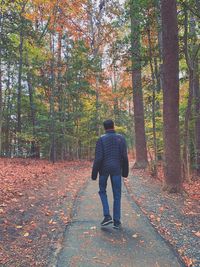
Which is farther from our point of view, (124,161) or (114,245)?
(124,161)

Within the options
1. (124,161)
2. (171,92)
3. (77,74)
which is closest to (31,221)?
(124,161)

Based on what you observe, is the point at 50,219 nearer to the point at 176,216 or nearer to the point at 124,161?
the point at 124,161

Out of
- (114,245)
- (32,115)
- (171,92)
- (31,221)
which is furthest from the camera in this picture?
(32,115)

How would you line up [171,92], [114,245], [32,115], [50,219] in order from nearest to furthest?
1. [114,245]
2. [50,219]
3. [171,92]
4. [32,115]

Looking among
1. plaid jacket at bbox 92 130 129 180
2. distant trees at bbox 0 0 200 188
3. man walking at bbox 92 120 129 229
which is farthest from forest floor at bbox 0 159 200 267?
distant trees at bbox 0 0 200 188

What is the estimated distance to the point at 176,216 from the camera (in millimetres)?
5980

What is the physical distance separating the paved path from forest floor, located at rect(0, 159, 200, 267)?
7.0 inches

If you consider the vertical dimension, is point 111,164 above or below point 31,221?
above

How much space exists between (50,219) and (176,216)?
2757mm

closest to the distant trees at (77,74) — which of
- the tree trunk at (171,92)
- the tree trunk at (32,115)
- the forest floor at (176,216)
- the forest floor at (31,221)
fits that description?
the tree trunk at (32,115)

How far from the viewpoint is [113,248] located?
4277mm

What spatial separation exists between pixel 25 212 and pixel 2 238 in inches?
60.5

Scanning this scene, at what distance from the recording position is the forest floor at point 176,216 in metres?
4.26

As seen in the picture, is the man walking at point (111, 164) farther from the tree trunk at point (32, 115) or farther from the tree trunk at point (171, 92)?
the tree trunk at point (32, 115)
